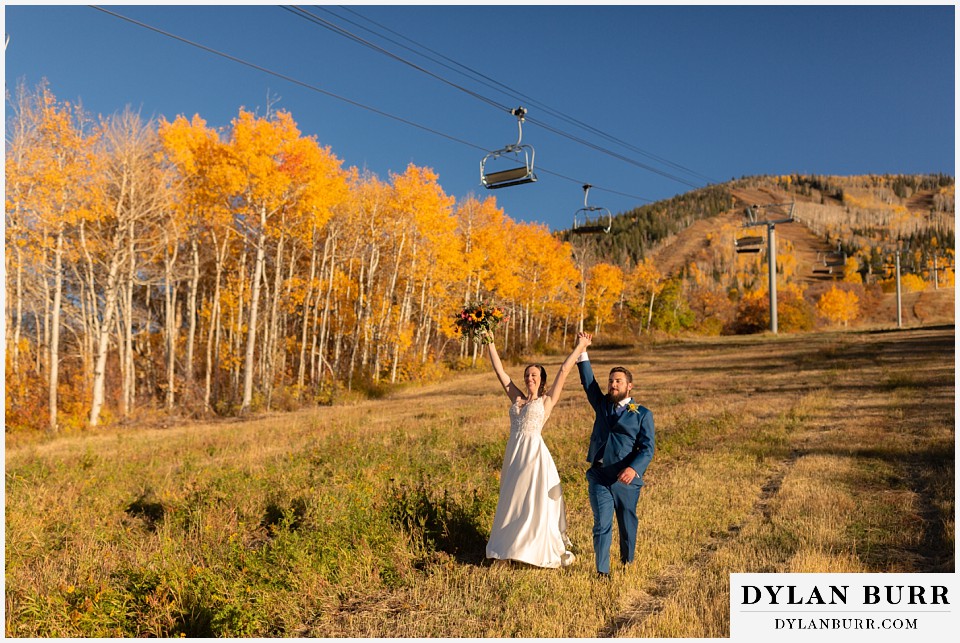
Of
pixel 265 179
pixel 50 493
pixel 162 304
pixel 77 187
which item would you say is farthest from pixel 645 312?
pixel 50 493

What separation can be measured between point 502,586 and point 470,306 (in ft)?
9.90

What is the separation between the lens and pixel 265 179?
25156 millimetres

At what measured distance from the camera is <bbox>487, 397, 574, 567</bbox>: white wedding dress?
20.6ft

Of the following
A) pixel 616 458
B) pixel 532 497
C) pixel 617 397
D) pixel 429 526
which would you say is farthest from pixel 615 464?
pixel 429 526

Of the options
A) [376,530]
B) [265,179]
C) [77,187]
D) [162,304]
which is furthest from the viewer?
[162,304]

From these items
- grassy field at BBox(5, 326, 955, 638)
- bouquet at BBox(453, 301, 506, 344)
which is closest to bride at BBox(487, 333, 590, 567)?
grassy field at BBox(5, 326, 955, 638)

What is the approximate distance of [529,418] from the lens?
6449 millimetres

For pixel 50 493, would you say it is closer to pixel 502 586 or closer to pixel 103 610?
pixel 103 610

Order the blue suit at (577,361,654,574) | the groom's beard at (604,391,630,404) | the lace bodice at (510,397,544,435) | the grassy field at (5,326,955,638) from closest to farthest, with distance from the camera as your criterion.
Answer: the grassy field at (5,326,955,638)
the blue suit at (577,361,654,574)
the groom's beard at (604,391,630,404)
the lace bodice at (510,397,544,435)

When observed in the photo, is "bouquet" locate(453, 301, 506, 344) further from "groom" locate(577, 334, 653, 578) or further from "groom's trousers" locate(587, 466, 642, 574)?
"groom's trousers" locate(587, 466, 642, 574)

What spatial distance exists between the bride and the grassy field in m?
0.21

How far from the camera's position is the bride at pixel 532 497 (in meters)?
6.28

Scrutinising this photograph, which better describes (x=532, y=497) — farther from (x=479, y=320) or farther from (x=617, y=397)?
(x=479, y=320)

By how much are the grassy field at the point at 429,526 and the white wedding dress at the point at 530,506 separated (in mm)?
210
